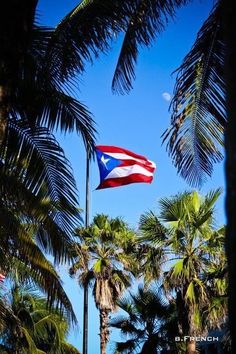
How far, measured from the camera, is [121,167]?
17031 millimetres

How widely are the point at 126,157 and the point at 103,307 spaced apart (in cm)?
777

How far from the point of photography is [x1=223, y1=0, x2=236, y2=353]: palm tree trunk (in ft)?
6.89

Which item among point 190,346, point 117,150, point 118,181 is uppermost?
point 117,150

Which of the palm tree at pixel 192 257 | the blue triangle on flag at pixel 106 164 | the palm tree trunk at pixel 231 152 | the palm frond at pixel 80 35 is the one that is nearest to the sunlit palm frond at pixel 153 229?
the palm tree at pixel 192 257

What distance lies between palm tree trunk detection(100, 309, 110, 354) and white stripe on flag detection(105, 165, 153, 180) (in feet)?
24.5

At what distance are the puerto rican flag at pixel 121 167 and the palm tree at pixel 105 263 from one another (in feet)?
18.0

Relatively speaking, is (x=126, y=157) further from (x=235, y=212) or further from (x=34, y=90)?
(x=235, y=212)

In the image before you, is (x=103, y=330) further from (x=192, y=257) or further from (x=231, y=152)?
(x=231, y=152)

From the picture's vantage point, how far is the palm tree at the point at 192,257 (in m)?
16.8

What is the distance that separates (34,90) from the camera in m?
7.87

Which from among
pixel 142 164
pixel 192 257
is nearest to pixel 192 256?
pixel 192 257

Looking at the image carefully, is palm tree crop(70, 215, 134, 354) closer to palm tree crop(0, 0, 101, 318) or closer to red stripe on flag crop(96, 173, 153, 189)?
red stripe on flag crop(96, 173, 153, 189)

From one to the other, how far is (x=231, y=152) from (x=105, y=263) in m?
21.1

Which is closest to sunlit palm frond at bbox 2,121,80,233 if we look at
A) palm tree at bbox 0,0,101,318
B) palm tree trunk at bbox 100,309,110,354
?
palm tree at bbox 0,0,101,318
